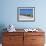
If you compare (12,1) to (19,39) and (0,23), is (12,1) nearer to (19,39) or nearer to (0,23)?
(0,23)

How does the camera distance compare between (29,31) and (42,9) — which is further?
(42,9)

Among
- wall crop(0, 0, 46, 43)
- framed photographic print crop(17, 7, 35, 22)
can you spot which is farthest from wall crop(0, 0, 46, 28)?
framed photographic print crop(17, 7, 35, 22)

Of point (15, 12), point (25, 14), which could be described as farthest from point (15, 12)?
point (25, 14)

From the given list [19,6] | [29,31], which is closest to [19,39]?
[29,31]

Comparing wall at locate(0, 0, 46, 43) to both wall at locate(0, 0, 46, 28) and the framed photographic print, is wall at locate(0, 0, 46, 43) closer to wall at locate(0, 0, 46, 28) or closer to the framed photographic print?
wall at locate(0, 0, 46, 28)

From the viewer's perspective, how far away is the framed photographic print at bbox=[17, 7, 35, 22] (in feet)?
14.4

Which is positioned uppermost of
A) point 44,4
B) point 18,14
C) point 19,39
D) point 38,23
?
point 44,4

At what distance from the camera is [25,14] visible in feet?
14.4

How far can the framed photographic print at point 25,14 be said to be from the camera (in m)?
4.39

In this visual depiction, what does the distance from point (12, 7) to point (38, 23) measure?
1.01m

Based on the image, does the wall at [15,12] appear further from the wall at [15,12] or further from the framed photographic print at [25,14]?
the framed photographic print at [25,14]

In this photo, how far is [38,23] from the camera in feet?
14.6

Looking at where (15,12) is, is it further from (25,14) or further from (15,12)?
(25,14)

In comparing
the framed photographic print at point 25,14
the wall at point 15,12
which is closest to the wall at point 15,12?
the wall at point 15,12
